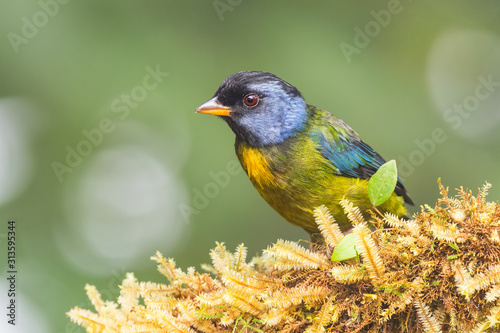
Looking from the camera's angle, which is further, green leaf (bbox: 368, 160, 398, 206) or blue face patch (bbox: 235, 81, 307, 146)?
blue face patch (bbox: 235, 81, 307, 146)

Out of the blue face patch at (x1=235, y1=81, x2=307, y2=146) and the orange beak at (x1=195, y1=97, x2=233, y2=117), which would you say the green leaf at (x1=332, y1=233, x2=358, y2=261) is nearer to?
→ the blue face patch at (x1=235, y1=81, x2=307, y2=146)

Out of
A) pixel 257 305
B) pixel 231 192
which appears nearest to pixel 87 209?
pixel 231 192

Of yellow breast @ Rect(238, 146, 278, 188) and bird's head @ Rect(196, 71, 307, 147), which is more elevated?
bird's head @ Rect(196, 71, 307, 147)

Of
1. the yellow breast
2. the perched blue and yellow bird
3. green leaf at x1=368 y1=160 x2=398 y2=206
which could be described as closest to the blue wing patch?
the perched blue and yellow bird

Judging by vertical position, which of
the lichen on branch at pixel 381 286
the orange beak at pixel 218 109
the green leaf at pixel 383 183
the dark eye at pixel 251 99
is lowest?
the lichen on branch at pixel 381 286

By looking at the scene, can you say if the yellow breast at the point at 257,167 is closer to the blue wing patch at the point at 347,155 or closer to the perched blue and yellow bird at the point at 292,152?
the perched blue and yellow bird at the point at 292,152

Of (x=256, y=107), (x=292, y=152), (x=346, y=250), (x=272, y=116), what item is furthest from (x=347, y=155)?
(x=346, y=250)

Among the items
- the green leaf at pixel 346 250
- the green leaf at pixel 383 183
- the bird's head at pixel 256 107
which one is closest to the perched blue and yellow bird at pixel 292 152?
the bird's head at pixel 256 107
